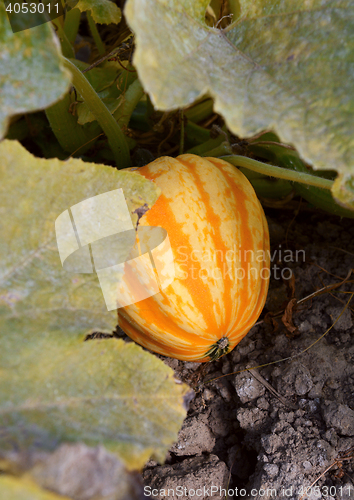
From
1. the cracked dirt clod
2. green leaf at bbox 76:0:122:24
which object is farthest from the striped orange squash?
green leaf at bbox 76:0:122:24

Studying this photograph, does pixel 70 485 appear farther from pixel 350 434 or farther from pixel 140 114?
pixel 140 114

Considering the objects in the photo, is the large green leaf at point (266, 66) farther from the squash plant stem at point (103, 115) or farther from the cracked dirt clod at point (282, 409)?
the cracked dirt clod at point (282, 409)

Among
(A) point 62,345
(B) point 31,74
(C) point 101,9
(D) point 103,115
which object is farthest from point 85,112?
(A) point 62,345

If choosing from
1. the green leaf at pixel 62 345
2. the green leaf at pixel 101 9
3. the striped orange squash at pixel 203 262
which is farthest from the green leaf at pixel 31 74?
the green leaf at pixel 101 9

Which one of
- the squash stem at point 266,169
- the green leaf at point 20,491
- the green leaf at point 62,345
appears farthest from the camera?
the squash stem at point 266,169

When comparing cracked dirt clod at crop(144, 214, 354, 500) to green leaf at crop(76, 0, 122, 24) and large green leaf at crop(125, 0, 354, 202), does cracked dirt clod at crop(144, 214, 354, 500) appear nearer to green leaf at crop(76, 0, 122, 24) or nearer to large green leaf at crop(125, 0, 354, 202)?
large green leaf at crop(125, 0, 354, 202)

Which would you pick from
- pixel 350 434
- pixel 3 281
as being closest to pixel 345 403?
pixel 350 434

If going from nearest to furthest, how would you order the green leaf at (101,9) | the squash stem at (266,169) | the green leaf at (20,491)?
1. the green leaf at (20,491)
2. the squash stem at (266,169)
3. the green leaf at (101,9)
